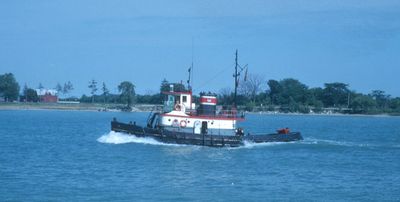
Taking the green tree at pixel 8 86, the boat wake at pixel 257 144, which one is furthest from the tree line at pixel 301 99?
the boat wake at pixel 257 144

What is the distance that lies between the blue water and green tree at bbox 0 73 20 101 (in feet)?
422

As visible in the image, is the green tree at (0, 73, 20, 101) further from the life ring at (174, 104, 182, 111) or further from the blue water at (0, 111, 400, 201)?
the life ring at (174, 104, 182, 111)

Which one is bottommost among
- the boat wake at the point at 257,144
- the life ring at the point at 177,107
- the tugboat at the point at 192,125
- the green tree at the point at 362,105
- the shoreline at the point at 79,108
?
the boat wake at the point at 257,144

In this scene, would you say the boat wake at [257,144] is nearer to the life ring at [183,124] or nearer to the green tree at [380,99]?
the life ring at [183,124]

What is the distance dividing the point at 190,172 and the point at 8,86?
149 meters

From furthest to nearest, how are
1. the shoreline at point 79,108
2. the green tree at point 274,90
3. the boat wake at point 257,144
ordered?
the green tree at point 274,90 < the shoreline at point 79,108 < the boat wake at point 257,144

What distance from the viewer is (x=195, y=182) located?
102 ft

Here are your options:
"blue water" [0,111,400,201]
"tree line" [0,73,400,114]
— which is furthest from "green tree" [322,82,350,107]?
"blue water" [0,111,400,201]

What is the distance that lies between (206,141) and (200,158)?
21.9 ft

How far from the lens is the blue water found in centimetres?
2783

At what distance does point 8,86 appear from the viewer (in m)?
177

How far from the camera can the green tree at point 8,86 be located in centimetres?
17738

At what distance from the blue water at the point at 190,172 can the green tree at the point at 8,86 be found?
12860 cm

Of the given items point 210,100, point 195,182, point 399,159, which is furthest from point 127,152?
point 399,159
